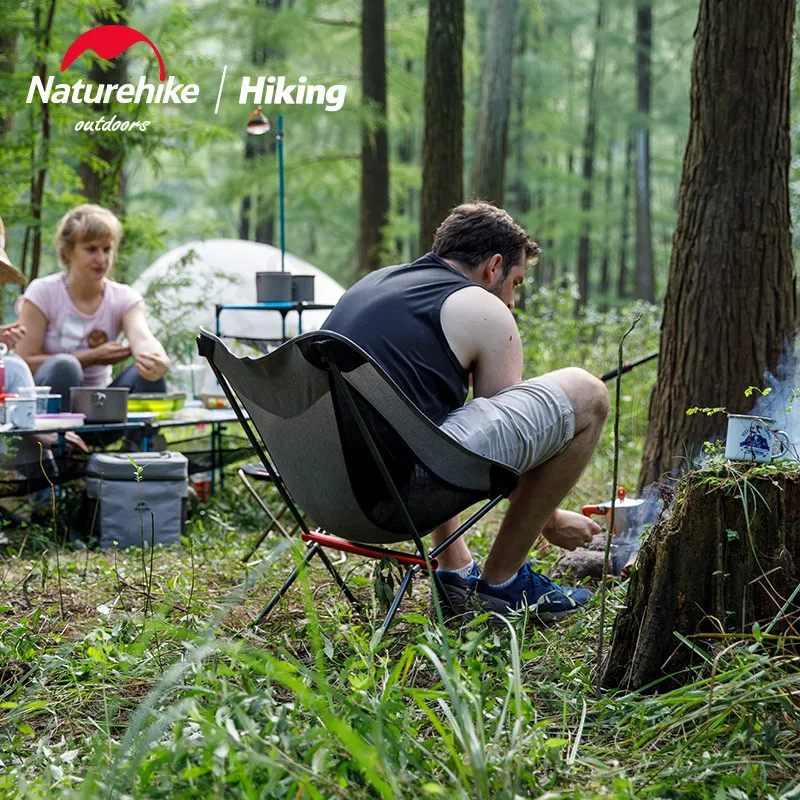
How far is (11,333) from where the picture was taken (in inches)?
166

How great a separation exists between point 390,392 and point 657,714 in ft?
2.73

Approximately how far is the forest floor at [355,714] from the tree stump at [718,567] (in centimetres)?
6

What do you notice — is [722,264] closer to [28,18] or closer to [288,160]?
[28,18]

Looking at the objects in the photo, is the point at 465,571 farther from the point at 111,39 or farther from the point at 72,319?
the point at 111,39

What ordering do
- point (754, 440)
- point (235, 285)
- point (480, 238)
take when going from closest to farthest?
1. point (754, 440)
2. point (480, 238)
3. point (235, 285)

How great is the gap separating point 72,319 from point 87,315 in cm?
7

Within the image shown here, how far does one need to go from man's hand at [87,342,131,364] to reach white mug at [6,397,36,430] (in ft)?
2.74

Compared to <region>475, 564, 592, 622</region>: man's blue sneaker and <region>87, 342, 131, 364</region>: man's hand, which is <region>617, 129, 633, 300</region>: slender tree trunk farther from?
<region>475, 564, 592, 622</region>: man's blue sneaker

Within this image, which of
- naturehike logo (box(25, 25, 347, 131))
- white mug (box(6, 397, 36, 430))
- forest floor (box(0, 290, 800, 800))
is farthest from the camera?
naturehike logo (box(25, 25, 347, 131))

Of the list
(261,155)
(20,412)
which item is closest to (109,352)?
(20,412)

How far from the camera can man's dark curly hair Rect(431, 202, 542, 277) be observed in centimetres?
269

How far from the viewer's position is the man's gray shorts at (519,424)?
2326mm

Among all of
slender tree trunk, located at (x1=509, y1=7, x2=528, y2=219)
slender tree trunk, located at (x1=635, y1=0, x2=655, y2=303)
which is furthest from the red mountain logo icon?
slender tree trunk, located at (x1=509, y1=7, x2=528, y2=219)

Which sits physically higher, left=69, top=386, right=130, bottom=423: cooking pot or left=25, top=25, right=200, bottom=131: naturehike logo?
left=25, top=25, right=200, bottom=131: naturehike logo
